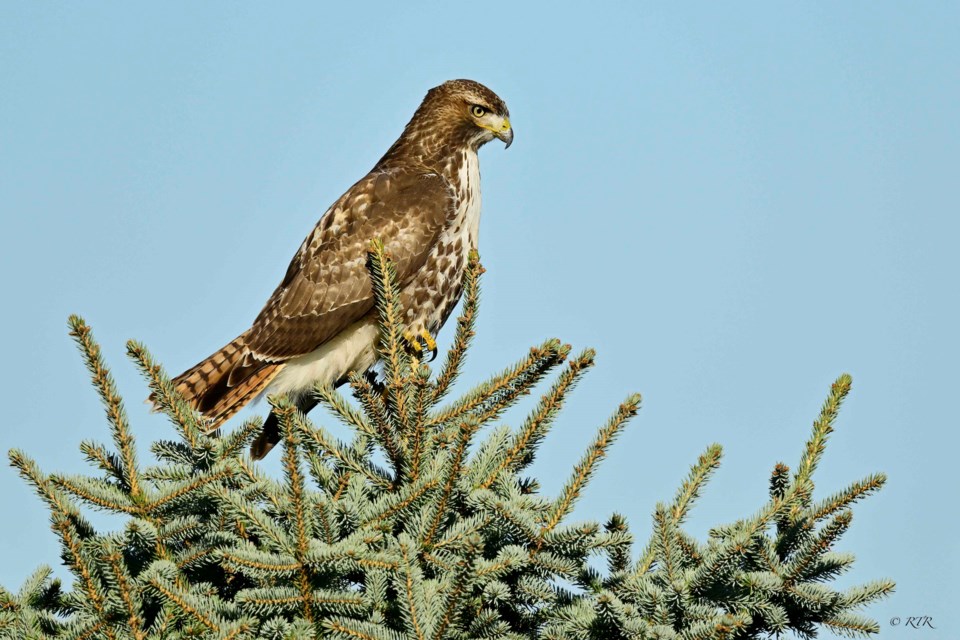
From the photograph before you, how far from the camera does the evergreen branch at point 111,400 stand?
350 cm

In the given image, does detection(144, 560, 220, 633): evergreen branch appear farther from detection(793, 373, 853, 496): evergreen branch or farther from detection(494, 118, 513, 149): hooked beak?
detection(494, 118, 513, 149): hooked beak

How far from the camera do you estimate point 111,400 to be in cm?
360

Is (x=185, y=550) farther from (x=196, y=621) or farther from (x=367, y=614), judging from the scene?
(x=367, y=614)

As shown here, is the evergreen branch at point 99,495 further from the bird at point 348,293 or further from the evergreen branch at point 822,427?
the bird at point 348,293

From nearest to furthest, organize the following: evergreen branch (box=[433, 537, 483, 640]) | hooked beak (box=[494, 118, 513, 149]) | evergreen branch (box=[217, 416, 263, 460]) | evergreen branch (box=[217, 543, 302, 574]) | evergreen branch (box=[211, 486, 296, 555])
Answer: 1. evergreen branch (box=[433, 537, 483, 640])
2. evergreen branch (box=[217, 543, 302, 574])
3. evergreen branch (box=[211, 486, 296, 555])
4. evergreen branch (box=[217, 416, 263, 460])
5. hooked beak (box=[494, 118, 513, 149])

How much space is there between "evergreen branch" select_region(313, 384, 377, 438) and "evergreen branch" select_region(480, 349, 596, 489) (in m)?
0.63

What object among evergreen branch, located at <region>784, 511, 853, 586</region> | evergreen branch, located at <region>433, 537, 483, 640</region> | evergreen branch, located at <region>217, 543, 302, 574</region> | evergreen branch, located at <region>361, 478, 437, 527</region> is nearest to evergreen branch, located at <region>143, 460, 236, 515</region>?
evergreen branch, located at <region>217, 543, 302, 574</region>

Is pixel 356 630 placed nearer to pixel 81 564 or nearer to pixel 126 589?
pixel 126 589

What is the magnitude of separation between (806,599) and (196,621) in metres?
1.86

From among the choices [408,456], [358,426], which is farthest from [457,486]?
[358,426]

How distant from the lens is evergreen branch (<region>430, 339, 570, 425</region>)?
13.0 ft

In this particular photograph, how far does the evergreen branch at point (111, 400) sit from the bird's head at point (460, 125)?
3606mm

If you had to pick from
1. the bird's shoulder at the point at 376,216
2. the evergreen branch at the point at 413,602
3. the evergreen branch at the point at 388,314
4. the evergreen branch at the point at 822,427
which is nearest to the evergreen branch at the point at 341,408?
the evergreen branch at the point at 388,314

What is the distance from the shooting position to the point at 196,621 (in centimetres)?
318
